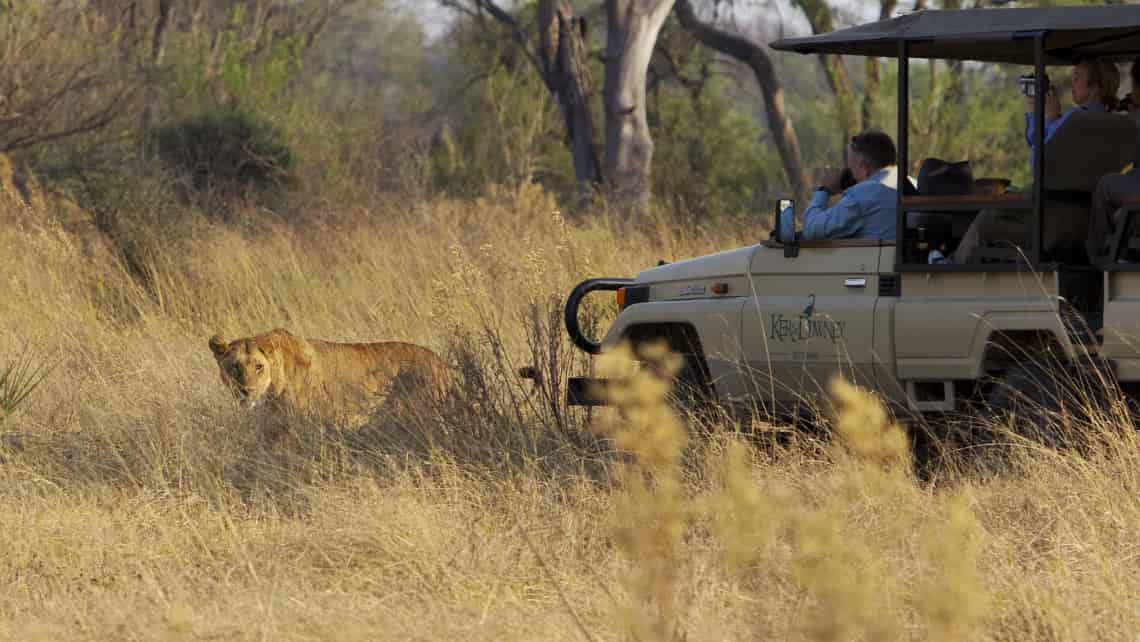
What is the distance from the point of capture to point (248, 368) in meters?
7.62

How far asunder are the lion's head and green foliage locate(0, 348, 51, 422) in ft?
3.23

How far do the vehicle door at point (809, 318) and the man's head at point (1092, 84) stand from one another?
1285 millimetres

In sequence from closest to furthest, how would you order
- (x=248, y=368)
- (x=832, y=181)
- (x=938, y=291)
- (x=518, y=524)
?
(x=518, y=524) < (x=938, y=291) < (x=832, y=181) < (x=248, y=368)

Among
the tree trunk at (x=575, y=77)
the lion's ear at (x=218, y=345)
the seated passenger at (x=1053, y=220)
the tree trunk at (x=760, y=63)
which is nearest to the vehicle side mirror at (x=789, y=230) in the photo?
the seated passenger at (x=1053, y=220)

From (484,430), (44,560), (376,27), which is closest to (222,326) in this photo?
(484,430)

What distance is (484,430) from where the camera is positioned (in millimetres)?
7039

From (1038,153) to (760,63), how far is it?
18.8m

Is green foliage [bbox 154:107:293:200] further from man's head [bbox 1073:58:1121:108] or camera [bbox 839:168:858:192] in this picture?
man's head [bbox 1073:58:1121:108]

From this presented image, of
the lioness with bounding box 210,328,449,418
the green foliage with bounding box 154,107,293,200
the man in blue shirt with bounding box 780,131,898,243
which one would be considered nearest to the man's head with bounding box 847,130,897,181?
the man in blue shirt with bounding box 780,131,898,243

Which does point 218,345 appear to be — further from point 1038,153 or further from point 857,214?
point 1038,153

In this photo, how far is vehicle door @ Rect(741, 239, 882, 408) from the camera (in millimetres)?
6492

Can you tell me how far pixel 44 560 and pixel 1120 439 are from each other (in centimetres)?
370

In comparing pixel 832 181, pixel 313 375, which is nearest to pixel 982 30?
pixel 832 181

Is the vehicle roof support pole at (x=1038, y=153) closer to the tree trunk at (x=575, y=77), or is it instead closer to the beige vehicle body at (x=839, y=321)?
the beige vehicle body at (x=839, y=321)
